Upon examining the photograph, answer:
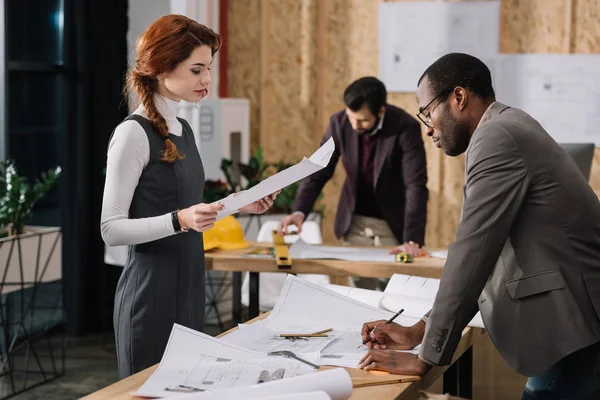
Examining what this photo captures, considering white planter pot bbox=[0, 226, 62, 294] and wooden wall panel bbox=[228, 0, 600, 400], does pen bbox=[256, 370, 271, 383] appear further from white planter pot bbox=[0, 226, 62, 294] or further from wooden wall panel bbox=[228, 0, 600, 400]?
wooden wall panel bbox=[228, 0, 600, 400]

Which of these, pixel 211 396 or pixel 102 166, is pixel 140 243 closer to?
pixel 211 396

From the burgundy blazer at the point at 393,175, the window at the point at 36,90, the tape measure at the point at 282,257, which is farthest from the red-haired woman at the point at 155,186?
the window at the point at 36,90

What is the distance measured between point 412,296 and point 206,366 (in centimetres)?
99

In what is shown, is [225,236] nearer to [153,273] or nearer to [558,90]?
[153,273]

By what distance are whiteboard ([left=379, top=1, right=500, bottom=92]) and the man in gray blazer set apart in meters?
4.29

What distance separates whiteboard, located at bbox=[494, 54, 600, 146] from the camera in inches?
239

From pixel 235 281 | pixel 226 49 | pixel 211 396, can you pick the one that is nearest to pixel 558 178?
pixel 211 396

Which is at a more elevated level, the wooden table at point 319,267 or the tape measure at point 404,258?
the tape measure at point 404,258

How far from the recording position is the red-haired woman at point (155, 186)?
2564 millimetres

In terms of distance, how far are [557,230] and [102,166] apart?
14.5ft

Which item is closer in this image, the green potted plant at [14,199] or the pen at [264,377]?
the pen at [264,377]

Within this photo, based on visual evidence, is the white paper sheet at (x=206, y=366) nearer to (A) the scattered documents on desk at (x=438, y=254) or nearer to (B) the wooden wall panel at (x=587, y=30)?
(A) the scattered documents on desk at (x=438, y=254)

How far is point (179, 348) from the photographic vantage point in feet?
6.90

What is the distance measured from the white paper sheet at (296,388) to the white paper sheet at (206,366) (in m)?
0.14
